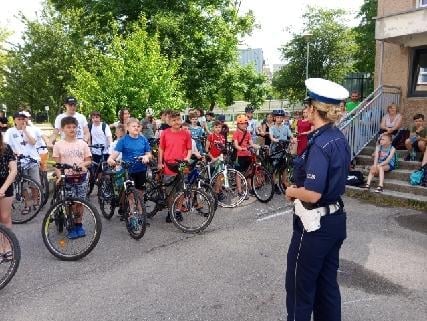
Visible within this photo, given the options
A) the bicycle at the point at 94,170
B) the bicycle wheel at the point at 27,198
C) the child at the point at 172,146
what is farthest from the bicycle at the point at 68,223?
the bicycle at the point at 94,170

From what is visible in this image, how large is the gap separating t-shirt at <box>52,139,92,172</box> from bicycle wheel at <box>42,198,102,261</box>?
0.64 m

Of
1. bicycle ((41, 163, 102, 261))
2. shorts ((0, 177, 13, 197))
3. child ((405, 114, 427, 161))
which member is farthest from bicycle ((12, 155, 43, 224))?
child ((405, 114, 427, 161))

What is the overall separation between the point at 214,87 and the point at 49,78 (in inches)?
342

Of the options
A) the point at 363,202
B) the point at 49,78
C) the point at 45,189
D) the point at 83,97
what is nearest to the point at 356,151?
the point at 363,202

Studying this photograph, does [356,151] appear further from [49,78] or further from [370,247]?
[49,78]

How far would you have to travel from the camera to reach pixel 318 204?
2801 millimetres

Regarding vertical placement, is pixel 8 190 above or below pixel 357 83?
below

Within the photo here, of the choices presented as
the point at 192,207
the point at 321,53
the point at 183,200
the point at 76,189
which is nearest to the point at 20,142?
the point at 76,189

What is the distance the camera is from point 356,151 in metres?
9.89

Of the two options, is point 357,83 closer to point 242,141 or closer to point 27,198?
point 242,141

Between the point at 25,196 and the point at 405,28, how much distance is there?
8.87 meters

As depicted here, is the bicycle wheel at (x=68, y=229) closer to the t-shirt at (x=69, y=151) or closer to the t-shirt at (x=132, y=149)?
the t-shirt at (x=69, y=151)

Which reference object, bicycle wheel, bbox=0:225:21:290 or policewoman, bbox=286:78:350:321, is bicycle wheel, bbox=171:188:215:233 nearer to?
bicycle wheel, bbox=0:225:21:290

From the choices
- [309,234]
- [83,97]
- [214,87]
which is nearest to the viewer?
[309,234]
